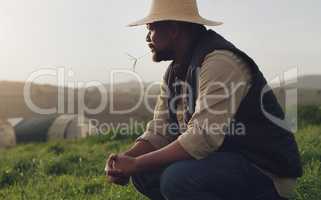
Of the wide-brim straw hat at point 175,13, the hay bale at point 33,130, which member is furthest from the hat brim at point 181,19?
the hay bale at point 33,130

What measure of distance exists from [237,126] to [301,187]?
2.10 m

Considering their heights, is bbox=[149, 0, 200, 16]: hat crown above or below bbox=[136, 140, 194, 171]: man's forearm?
above

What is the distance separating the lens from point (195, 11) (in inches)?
Answer: 153

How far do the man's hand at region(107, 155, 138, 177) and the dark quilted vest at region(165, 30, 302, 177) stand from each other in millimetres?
590

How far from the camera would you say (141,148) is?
434 cm

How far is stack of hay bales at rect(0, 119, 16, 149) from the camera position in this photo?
16609 mm

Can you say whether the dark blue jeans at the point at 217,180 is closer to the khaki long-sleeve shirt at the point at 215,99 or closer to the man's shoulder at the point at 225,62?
the khaki long-sleeve shirt at the point at 215,99

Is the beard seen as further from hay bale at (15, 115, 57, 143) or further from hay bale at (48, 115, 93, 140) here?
hay bale at (15, 115, 57, 143)

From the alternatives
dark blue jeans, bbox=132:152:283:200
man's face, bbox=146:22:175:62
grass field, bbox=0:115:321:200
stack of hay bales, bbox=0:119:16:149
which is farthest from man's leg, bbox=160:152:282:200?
stack of hay bales, bbox=0:119:16:149

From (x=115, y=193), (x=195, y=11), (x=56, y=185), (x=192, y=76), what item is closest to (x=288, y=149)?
(x=192, y=76)

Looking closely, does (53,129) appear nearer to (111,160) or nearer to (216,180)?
(111,160)

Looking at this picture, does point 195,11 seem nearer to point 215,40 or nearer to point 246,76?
point 215,40

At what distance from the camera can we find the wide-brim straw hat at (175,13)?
12.2 ft

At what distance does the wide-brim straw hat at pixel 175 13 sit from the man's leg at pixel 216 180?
2.97ft
